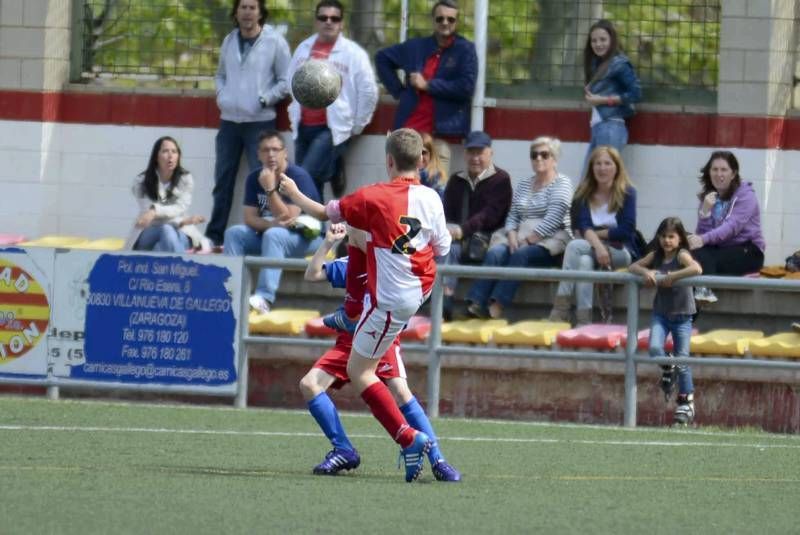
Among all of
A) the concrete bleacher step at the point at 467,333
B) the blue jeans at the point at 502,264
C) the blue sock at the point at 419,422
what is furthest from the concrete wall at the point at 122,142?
the blue sock at the point at 419,422

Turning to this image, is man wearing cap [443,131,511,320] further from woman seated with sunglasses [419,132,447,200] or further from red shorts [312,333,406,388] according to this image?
red shorts [312,333,406,388]

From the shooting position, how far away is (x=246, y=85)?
16.5 m

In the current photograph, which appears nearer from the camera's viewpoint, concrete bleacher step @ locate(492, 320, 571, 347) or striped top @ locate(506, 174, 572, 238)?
concrete bleacher step @ locate(492, 320, 571, 347)

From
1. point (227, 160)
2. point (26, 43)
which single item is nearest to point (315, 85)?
point (227, 160)

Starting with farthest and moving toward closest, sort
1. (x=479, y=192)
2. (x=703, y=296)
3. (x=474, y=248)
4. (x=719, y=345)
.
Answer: (x=479, y=192) → (x=474, y=248) → (x=719, y=345) → (x=703, y=296)

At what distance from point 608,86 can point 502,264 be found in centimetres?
204

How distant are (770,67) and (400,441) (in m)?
7.58

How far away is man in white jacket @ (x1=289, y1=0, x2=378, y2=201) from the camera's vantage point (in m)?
16.1

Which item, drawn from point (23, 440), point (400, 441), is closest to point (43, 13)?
point (23, 440)

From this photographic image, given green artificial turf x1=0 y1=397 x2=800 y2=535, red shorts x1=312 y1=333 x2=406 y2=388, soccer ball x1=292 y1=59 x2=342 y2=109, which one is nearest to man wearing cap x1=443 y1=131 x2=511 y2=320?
green artificial turf x1=0 y1=397 x2=800 y2=535

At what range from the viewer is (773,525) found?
26.2 feet

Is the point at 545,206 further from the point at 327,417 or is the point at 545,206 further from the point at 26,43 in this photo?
the point at 327,417

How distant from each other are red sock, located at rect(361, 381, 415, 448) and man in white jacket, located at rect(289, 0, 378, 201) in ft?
23.9

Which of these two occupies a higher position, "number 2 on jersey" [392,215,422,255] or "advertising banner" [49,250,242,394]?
"number 2 on jersey" [392,215,422,255]
